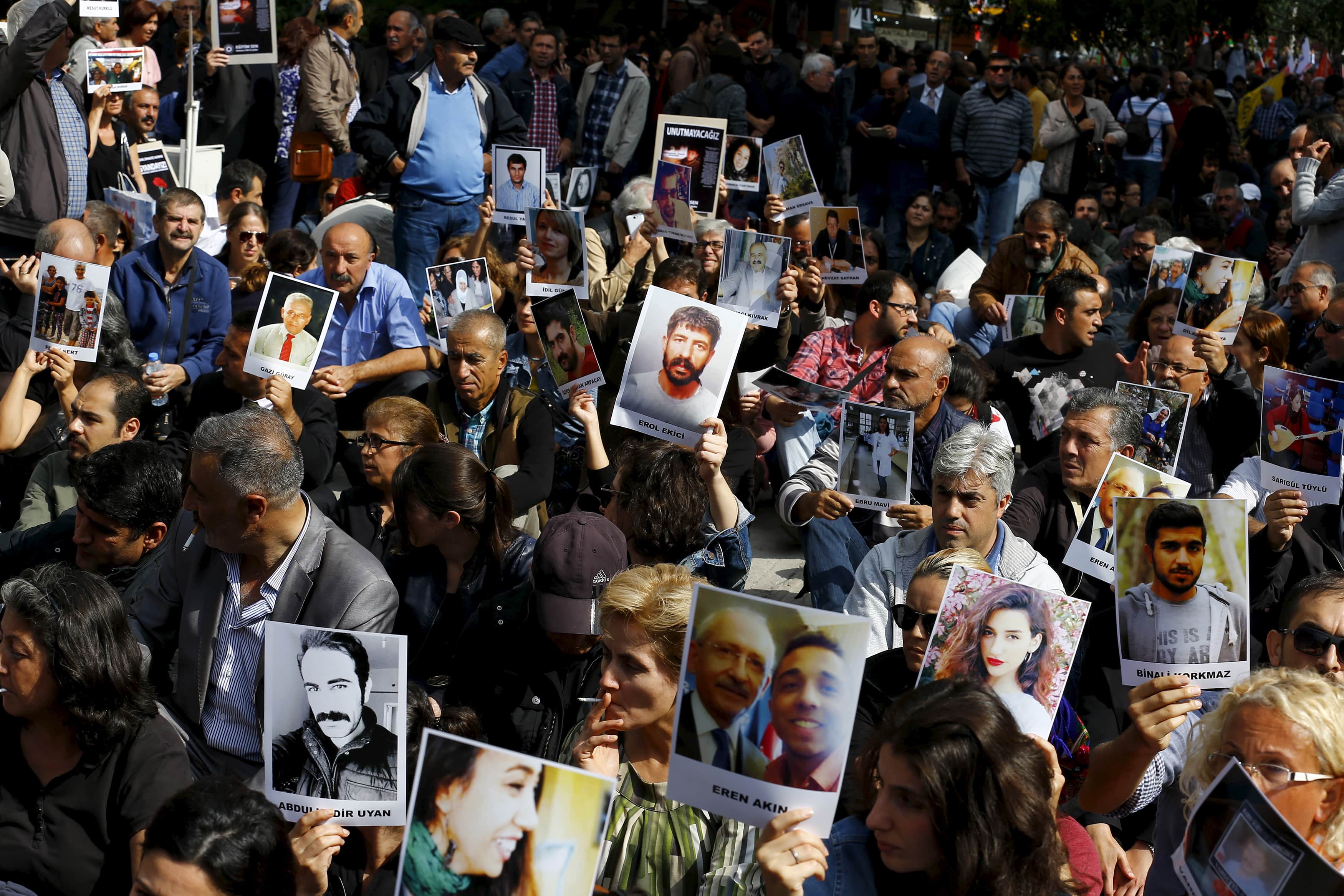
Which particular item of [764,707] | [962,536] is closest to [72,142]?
[962,536]

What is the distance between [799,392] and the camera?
5.42 metres

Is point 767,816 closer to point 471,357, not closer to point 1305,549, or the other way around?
point 1305,549

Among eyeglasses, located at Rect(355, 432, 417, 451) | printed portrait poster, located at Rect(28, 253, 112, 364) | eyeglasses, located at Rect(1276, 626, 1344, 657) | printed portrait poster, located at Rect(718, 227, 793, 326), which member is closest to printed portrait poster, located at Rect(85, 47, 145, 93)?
printed portrait poster, located at Rect(28, 253, 112, 364)

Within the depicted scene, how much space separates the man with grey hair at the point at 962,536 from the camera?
432 centimetres

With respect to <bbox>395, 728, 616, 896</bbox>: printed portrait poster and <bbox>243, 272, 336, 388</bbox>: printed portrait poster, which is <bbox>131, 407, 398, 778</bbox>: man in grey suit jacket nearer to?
<bbox>395, 728, 616, 896</bbox>: printed portrait poster

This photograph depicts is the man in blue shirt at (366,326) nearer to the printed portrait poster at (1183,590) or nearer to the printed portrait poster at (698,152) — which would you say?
the printed portrait poster at (698,152)

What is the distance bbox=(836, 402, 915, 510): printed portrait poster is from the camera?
16.0 ft

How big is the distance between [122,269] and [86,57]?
2.64 m

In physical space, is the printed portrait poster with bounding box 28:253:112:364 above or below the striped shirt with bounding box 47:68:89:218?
below

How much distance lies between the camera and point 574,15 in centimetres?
1814

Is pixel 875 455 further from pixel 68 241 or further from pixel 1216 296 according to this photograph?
pixel 68 241

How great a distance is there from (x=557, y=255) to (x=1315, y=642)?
15.7ft

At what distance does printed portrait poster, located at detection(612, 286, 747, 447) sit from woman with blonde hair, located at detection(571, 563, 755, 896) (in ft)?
5.38

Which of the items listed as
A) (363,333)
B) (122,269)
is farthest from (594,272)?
(122,269)
